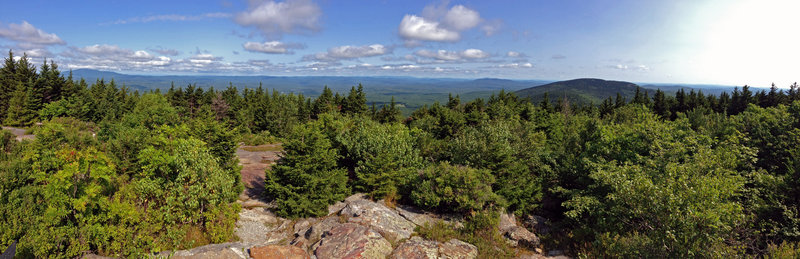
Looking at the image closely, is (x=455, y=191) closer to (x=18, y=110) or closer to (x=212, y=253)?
(x=212, y=253)

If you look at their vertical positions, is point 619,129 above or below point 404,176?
above

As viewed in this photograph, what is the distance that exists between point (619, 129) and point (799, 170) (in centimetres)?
994

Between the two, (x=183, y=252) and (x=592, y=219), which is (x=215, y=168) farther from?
(x=592, y=219)

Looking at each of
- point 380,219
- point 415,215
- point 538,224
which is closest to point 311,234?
point 380,219

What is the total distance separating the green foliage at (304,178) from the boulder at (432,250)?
289 inches

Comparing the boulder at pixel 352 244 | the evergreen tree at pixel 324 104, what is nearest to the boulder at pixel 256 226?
the boulder at pixel 352 244

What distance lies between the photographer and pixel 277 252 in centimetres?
1393

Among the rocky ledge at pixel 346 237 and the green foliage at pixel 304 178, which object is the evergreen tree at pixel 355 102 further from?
the rocky ledge at pixel 346 237

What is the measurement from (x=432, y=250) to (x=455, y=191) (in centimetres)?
594

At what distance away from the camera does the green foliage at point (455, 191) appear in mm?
19734

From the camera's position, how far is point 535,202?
25.2m

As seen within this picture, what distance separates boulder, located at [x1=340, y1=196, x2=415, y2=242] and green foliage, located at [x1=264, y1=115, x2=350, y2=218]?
2.02m

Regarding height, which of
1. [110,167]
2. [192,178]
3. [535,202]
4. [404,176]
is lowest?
[535,202]

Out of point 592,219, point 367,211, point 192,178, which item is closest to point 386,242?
point 367,211
